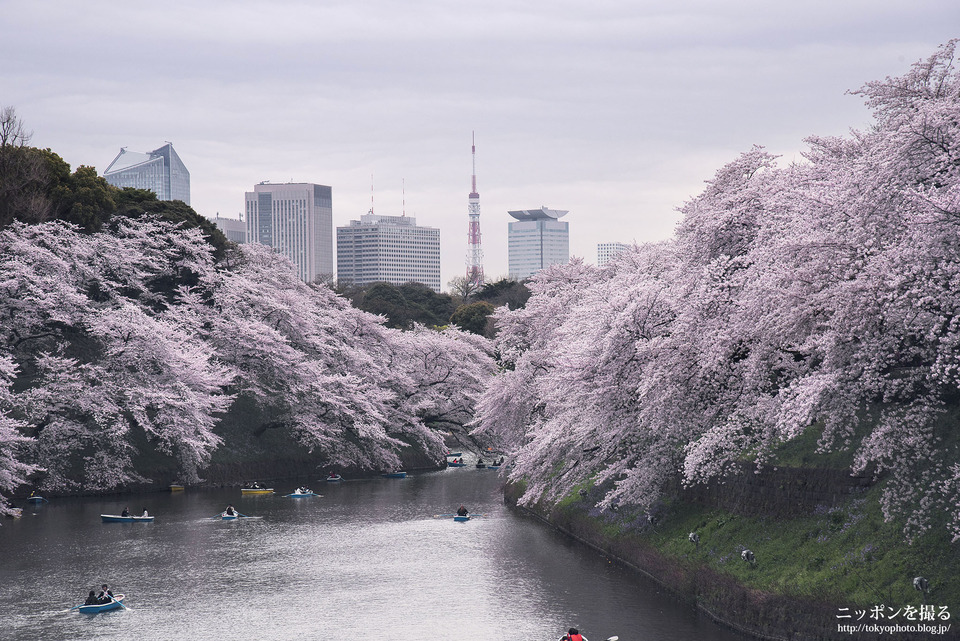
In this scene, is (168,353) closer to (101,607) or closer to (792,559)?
(101,607)

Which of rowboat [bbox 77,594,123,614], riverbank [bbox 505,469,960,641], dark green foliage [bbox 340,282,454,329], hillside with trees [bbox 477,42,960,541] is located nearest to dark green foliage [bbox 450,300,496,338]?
dark green foliage [bbox 340,282,454,329]

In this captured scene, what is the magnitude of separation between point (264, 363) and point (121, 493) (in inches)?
517

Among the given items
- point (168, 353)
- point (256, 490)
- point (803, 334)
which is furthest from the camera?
point (256, 490)

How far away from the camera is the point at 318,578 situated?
31.4m

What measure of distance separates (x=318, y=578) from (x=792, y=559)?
15.5 metres

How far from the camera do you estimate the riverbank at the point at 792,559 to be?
65.1 feet

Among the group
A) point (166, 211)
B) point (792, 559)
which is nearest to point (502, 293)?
point (166, 211)

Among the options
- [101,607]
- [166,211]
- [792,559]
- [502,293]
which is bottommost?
[101,607]

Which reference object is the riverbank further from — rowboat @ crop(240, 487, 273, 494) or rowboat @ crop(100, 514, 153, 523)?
rowboat @ crop(240, 487, 273, 494)

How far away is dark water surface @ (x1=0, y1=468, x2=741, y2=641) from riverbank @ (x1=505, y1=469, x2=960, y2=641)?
97 cm

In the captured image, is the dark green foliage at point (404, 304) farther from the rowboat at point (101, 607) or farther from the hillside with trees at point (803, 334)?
the rowboat at point (101, 607)

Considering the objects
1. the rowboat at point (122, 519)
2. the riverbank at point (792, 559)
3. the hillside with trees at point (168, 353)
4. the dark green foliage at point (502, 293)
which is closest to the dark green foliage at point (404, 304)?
the dark green foliage at point (502, 293)

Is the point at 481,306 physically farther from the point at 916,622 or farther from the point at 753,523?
the point at 916,622

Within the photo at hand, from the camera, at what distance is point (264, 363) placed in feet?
197
